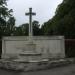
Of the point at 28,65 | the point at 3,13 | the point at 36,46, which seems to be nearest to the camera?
the point at 28,65

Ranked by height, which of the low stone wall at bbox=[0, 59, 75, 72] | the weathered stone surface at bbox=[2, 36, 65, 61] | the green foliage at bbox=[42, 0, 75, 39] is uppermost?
the green foliage at bbox=[42, 0, 75, 39]

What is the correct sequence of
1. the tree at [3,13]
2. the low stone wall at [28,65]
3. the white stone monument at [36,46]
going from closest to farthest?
the low stone wall at [28,65]
the white stone monument at [36,46]
the tree at [3,13]

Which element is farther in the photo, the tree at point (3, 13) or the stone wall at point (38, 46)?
the tree at point (3, 13)

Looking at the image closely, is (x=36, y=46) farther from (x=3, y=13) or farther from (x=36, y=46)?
(x=3, y=13)

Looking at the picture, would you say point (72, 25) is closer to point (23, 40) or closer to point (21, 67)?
point (23, 40)

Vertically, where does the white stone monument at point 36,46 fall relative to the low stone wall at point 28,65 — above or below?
above

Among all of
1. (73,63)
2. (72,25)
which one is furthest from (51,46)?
(72,25)

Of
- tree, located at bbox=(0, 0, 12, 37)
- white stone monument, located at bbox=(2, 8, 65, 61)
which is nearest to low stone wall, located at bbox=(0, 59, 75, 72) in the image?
white stone monument, located at bbox=(2, 8, 65, 61)

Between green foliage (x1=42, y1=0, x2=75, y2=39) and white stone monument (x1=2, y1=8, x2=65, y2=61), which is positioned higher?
green foliage (x1=42, y1=0, x2=75, y2=39)

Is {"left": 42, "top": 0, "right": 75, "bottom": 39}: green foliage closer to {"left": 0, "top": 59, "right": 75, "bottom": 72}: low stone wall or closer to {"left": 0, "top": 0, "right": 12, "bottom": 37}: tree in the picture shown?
{"left": 0, "top": 0, "right": 12, "bottom": 37}: tree

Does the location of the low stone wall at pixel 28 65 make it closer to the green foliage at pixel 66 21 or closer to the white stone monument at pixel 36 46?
the white stone monument at pixel 36 46

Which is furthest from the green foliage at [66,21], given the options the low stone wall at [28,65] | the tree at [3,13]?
the low stone wall at [28,65]

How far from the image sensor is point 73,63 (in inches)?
774

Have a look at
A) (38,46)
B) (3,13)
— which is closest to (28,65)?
(38,46)
